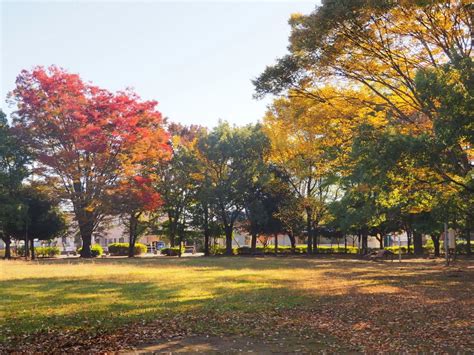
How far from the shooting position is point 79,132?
97.0 ft

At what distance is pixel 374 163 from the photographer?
36.3ft

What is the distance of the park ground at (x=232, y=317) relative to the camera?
6684 millimetres

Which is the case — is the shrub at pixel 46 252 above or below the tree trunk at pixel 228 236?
below

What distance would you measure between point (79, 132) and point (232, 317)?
78.2ft

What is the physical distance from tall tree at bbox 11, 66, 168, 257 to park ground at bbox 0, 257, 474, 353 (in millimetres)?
17263

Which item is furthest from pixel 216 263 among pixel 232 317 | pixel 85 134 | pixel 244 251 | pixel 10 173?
pixel 244 251

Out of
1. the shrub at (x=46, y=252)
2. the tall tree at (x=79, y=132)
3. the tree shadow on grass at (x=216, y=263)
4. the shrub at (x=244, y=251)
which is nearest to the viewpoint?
the tree shadow on grass at (x=216, y=263)

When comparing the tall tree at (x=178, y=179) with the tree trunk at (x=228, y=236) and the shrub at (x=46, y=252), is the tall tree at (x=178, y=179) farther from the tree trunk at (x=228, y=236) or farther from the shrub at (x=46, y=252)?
the shrub at (x=46, y=252)

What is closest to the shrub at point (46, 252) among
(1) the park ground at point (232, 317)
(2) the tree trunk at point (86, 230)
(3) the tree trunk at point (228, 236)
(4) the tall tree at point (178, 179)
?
(2) the tree trunk at point (86, 230)

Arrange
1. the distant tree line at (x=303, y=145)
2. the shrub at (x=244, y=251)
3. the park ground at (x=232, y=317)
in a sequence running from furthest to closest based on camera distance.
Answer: the shrub at (x=244, y=251) → the distant tree line at (x=303, y=145) → the park ground at (x=232, y=317)

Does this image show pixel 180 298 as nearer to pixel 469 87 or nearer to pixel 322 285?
pixel 322 285

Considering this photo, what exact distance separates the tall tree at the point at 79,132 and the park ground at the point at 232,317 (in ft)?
56.6

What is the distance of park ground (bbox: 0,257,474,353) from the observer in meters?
6.68

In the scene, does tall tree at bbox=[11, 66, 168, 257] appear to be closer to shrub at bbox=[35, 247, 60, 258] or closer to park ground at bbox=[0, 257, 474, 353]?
shrub at bbox=[35, 247, 60, 258]
